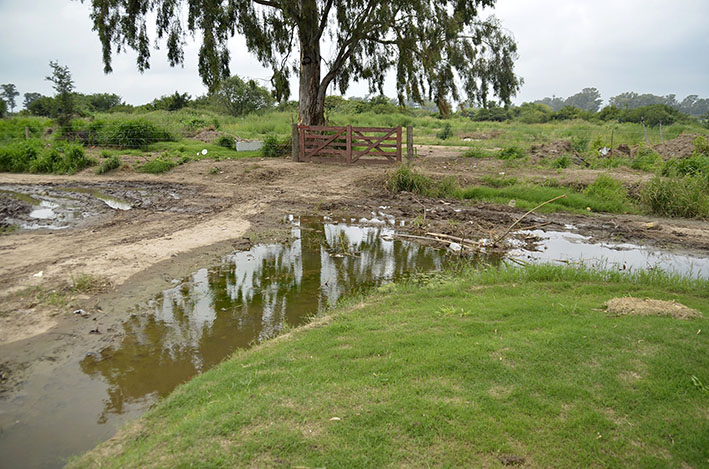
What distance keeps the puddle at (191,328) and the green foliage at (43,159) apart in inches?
536

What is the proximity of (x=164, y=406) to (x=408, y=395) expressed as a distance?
2.05 m

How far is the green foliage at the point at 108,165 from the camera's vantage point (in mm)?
18797

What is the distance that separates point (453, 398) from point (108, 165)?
62.4 ft

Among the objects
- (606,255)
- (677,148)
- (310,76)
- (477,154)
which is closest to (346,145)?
(310,76)

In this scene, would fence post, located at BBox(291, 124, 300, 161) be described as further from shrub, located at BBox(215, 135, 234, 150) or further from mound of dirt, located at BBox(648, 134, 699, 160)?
mound of dirt, located at BBox(648, 134, 699, 160)

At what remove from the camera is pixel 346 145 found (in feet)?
63.3

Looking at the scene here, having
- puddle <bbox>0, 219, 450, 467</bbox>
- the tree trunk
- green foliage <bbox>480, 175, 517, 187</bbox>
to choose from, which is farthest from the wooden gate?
puddle <bbox>0, 219, 450, 467</bbox>

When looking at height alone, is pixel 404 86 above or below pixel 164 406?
above

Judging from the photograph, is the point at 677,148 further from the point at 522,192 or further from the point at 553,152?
the point at 522,192

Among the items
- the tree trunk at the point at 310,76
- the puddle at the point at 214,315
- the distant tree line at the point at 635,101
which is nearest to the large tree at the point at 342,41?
the tree trunk at the point at 310,76

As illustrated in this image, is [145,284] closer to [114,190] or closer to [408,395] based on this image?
[408,395]

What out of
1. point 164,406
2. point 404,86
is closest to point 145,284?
point 164,406

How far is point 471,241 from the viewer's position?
9258 millimetres

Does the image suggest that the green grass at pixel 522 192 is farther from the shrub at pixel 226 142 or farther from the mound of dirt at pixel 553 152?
the shrub at pixel 226 142
